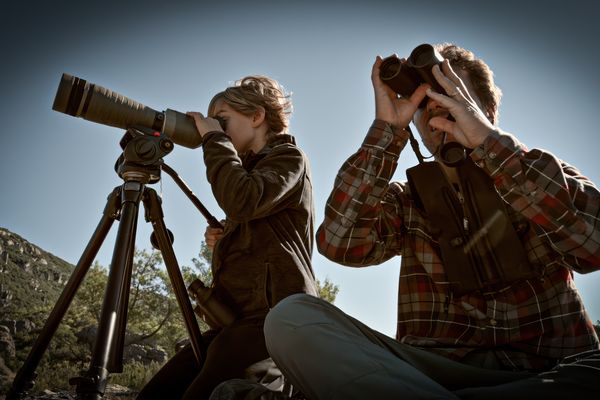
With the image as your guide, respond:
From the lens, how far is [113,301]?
4.79 feet

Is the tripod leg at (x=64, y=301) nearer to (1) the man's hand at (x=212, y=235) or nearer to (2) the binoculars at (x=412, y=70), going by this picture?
(1) the man's hand at (x=212, y=235)

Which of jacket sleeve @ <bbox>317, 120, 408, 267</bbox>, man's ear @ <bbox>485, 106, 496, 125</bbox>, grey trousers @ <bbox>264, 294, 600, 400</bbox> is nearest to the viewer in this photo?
grey trousers @ <bbox>264, 294, 600, 400</bbox>

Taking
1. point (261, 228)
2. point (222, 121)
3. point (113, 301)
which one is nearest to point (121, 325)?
point (113, 301)

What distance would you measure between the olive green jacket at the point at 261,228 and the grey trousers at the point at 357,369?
625 millimetres

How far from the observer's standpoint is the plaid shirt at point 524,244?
1.28m

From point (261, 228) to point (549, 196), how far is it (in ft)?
3.41

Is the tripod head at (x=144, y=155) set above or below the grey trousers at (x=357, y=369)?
above

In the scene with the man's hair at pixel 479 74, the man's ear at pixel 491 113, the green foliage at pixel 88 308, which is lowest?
the green foliage at pixel 88 308

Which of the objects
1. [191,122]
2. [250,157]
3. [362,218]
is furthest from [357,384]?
[191,122]

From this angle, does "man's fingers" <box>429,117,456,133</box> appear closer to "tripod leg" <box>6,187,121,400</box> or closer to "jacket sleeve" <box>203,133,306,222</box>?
"jacket sleeve" <box>203,133,306,222</box>

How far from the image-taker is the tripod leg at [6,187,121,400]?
1.46 m

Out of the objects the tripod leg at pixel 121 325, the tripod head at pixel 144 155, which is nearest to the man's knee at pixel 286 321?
the tripod leg at pixel 121 325

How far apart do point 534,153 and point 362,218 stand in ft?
1.91

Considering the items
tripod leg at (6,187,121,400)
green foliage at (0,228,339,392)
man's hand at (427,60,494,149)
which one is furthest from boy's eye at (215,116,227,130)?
green foliage at (0,228,339,392)
